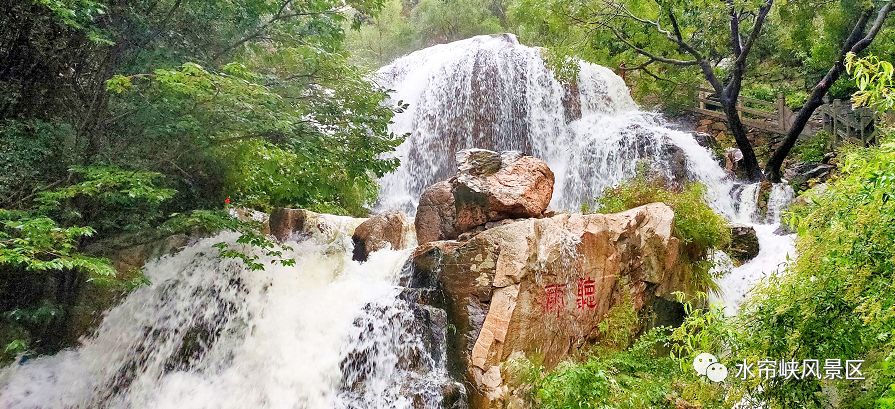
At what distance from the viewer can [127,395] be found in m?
5.90

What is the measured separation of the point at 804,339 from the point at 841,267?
0.50 metres

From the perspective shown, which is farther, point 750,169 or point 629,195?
point 750,169

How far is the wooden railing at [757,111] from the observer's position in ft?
45.8

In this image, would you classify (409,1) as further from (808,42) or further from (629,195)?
(629,195)

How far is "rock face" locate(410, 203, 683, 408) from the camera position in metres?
5.75

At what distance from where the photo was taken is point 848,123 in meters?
12.2

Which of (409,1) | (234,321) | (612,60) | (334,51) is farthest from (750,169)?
(409,1)

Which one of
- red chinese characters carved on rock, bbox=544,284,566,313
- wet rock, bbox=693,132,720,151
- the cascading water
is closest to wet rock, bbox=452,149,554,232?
red chinese characters carved on rock, bbox=544,284,566,313

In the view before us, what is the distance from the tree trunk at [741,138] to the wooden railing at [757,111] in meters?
1.72

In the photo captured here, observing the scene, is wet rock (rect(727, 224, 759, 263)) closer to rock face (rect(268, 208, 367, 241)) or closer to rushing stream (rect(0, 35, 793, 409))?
rushing stream (rect(0, 35, 793, 409))

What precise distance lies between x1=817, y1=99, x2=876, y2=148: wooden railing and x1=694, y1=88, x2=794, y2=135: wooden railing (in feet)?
3.32

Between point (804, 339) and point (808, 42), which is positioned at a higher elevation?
point (808, 42)

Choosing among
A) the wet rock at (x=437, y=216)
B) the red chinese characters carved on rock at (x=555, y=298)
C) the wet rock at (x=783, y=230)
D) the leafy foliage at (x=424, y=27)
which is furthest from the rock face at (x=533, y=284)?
the leafy foliage at (x=424, y=27)

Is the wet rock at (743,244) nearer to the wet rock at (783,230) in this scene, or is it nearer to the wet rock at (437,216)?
the wet rock at (783,230)
